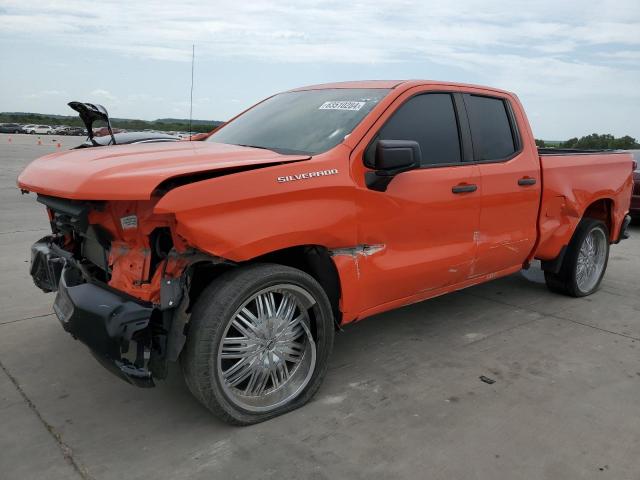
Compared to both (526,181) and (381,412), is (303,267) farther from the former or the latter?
(526,181)

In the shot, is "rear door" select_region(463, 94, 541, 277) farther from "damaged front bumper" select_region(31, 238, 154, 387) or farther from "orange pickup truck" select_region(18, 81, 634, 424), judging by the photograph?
"damaged front bumper" select_region(31, 238, 154, 387)

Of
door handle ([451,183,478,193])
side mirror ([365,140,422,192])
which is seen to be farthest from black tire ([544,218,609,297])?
side mirror ([365,140,422,192])

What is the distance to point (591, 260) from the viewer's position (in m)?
5.76

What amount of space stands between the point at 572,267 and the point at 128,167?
420 cm

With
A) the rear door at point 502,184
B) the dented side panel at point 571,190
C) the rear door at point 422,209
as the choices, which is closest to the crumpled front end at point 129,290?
the rear door at point 422,209

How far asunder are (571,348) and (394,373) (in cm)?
146

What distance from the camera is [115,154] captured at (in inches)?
126

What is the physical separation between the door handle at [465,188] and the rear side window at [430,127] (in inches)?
7.3

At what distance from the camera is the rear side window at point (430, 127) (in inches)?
147

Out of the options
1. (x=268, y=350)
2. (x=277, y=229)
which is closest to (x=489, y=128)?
(x=277, y=229)

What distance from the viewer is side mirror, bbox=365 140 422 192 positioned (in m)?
3.30

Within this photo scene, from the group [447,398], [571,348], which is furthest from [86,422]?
[571,348]

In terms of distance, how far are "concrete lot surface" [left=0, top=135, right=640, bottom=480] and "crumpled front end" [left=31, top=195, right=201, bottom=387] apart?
17.5 inches

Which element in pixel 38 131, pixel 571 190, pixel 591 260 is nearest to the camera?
pixel 571 190
